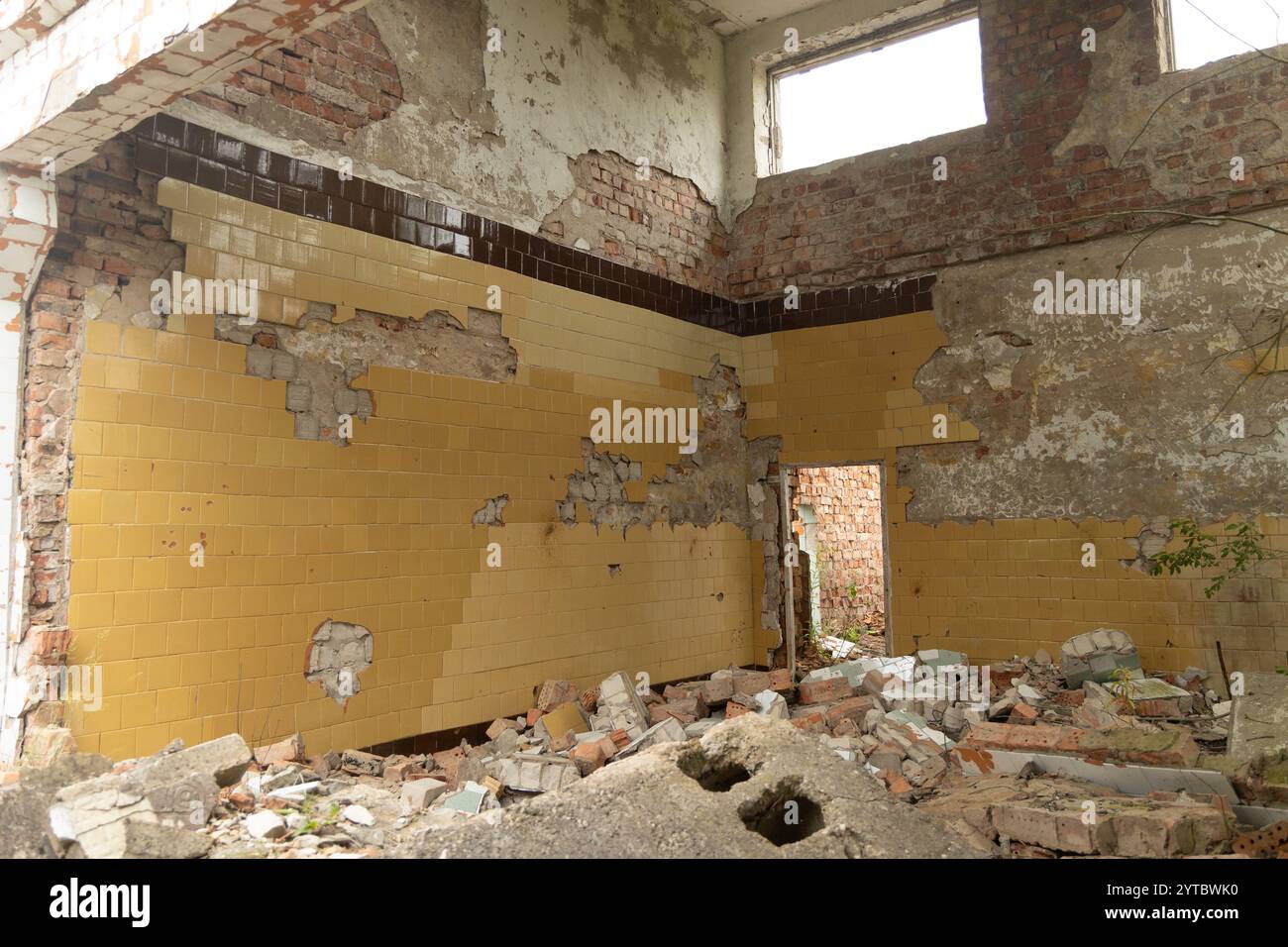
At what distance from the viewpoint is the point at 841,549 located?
1043cm

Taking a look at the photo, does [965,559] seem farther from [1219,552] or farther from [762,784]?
[762,784]

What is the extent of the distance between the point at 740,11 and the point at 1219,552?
6406 mm

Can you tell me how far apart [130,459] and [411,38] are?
3322 millimetres

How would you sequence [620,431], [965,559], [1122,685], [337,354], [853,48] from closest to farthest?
[337,354] < [1122,685] < [620,431] < [965,559] < [853,48]

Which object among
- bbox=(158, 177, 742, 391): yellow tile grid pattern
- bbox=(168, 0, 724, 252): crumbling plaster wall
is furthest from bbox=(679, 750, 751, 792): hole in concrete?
bbox=(168, 0, 724, 252): crumbling plaster wall

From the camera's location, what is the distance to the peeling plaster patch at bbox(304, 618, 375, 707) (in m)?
4.92

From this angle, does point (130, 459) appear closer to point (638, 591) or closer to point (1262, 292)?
point (638, 591)

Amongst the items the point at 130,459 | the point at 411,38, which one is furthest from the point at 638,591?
the point at 411,38

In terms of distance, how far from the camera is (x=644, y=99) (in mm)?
7773

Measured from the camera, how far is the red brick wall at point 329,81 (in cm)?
482

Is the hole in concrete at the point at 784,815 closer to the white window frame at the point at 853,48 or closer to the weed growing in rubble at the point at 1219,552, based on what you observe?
the weed growing in rubble at the point at 1219,552

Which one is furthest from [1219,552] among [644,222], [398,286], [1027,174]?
[398,286]

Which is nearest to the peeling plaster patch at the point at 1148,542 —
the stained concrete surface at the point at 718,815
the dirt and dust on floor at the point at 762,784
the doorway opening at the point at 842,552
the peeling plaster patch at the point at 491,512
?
the dirt and dust on floor at the point at 762,784

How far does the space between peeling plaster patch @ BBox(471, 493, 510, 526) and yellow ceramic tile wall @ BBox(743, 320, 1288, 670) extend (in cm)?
317
